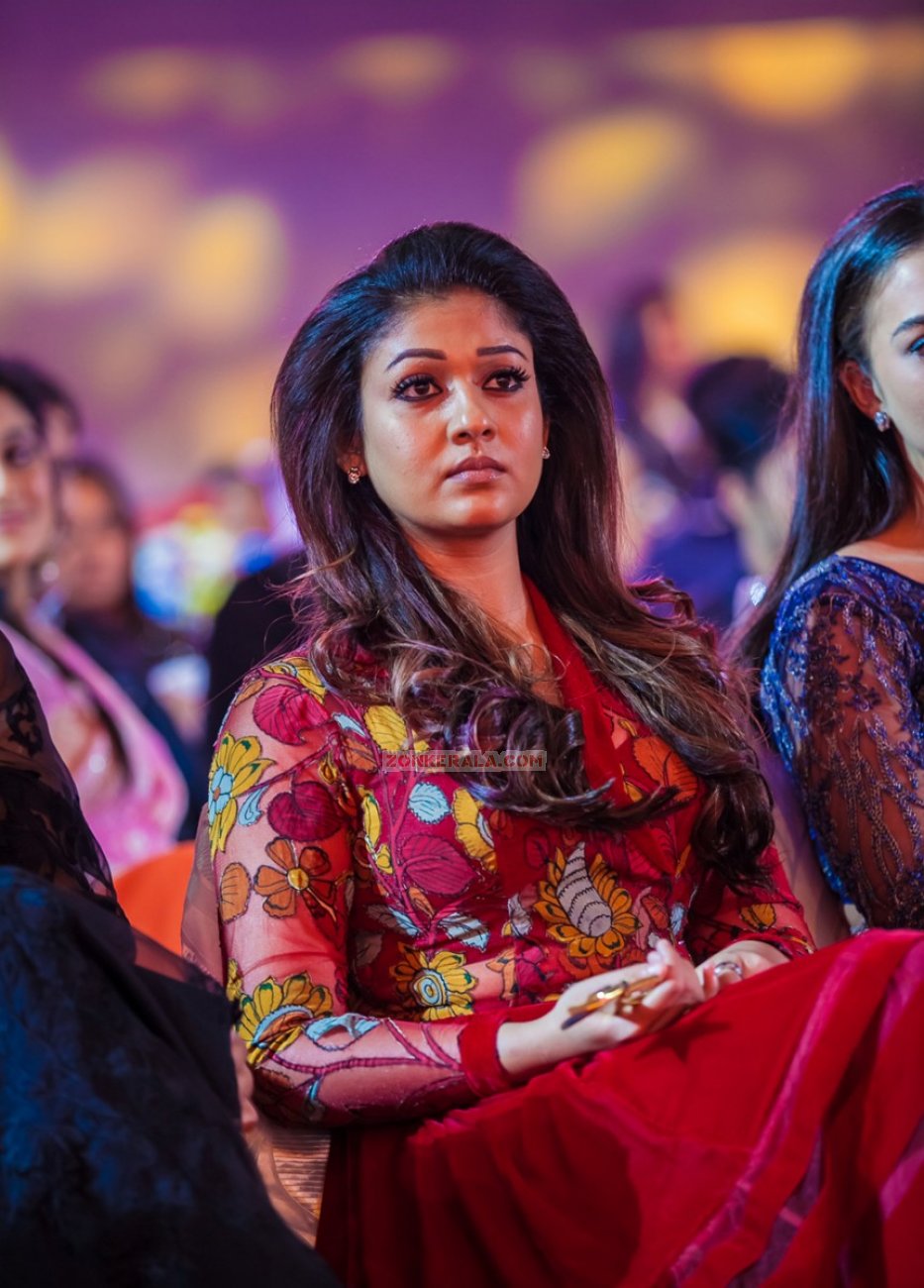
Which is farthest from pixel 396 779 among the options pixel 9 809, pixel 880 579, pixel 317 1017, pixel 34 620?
pixel 34 620

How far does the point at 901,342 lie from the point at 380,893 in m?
1.19

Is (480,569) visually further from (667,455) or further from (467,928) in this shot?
(667,455)

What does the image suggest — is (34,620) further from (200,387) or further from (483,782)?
(483,782)

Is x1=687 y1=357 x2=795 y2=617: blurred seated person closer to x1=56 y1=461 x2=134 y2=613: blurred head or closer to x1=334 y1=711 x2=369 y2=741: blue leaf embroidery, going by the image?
x1=56 y1=461 x2=134 y2=613: blurred head

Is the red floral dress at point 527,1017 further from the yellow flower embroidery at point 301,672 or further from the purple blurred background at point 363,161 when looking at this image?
the purple blurred background at point 363,161

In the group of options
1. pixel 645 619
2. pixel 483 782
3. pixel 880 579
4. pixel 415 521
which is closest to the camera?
pixel 483 782

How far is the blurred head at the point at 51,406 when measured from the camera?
516 centimetres

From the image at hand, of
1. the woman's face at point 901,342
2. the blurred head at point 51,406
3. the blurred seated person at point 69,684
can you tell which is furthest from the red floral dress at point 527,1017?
the blurred head at point 51,406

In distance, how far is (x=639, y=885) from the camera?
2062 millimetres

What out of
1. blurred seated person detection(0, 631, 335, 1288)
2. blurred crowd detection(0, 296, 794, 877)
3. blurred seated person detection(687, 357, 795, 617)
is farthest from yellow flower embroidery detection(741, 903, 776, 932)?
blurred seated person detection(687, 357, 795, 617)

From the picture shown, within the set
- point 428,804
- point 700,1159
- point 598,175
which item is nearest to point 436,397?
point 428,804

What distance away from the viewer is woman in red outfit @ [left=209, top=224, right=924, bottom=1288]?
1.59 m

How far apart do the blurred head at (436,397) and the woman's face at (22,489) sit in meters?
2.98

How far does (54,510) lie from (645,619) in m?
3.21
